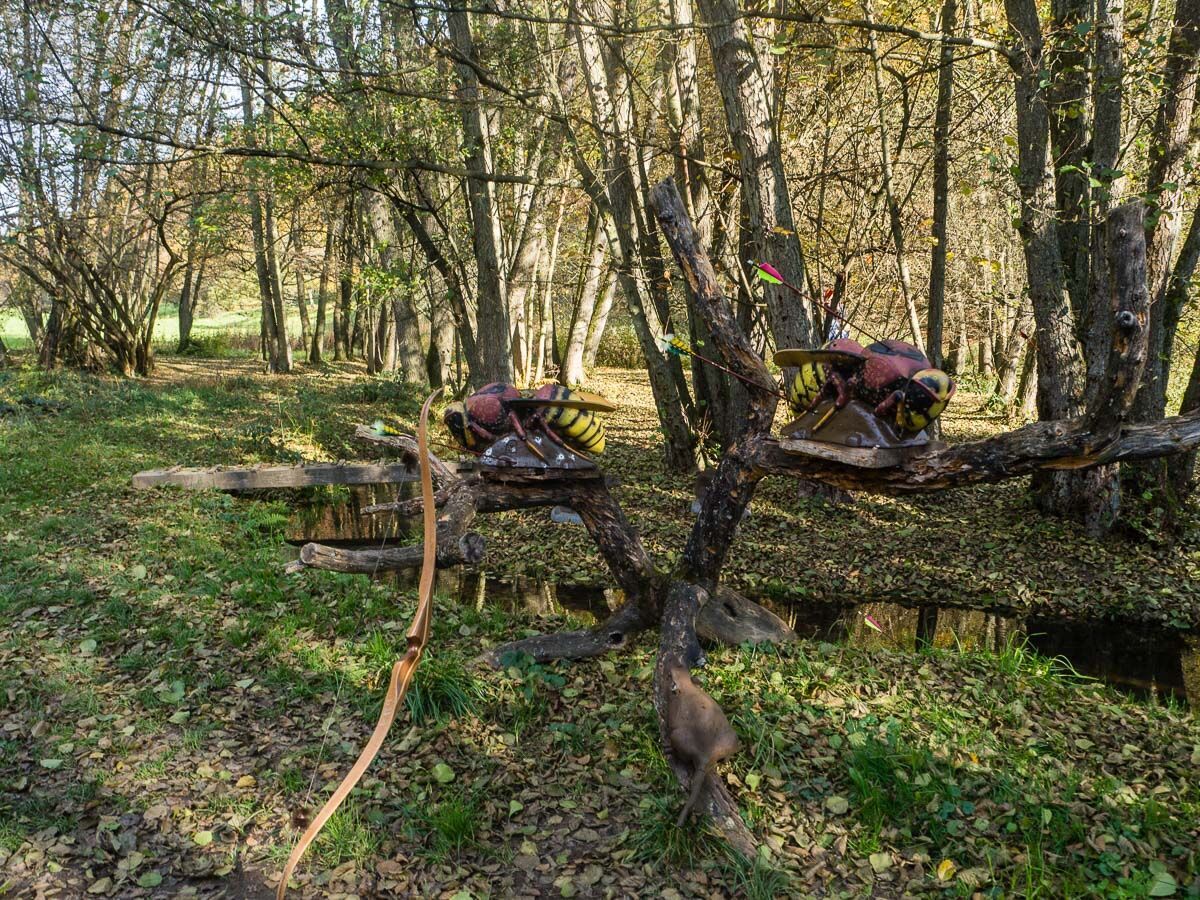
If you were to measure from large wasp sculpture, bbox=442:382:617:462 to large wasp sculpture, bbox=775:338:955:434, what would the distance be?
118cm

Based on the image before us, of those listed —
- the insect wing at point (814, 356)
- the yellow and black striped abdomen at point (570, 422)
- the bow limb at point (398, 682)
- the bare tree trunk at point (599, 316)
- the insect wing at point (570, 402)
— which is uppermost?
the bare tree trunk at point (599, 316)

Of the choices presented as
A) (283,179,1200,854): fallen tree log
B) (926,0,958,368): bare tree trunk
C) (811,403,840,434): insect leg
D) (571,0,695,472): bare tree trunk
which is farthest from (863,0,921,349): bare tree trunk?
(811,403,840,434): insect leg

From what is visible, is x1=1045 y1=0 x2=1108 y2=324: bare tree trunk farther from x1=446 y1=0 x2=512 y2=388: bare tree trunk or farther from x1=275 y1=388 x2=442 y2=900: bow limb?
x1=275 y1=388 x2=442 y2=900: bow limb

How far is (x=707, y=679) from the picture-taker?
523 cm

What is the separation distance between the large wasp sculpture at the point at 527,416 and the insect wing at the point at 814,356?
3.49 feet

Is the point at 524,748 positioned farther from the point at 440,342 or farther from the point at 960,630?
the point at 440,342

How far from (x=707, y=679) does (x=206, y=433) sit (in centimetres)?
1091

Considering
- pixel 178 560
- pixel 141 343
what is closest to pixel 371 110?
pixel 178 560

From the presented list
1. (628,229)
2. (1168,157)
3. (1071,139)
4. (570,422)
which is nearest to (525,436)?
(570,422)

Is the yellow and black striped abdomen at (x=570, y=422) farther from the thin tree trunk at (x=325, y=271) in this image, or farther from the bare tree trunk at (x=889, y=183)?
the thin tree trunk at (x=325, y=271)

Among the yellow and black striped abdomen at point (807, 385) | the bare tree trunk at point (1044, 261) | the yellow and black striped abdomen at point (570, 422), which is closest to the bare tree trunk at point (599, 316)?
the bare tree trunk at point (1044, 261)

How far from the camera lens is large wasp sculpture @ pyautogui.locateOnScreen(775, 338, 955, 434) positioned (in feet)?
12.3

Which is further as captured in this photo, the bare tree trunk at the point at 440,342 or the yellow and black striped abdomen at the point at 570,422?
the bare tree trunk at the point at 440,342

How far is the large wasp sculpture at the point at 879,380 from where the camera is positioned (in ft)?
12.3
